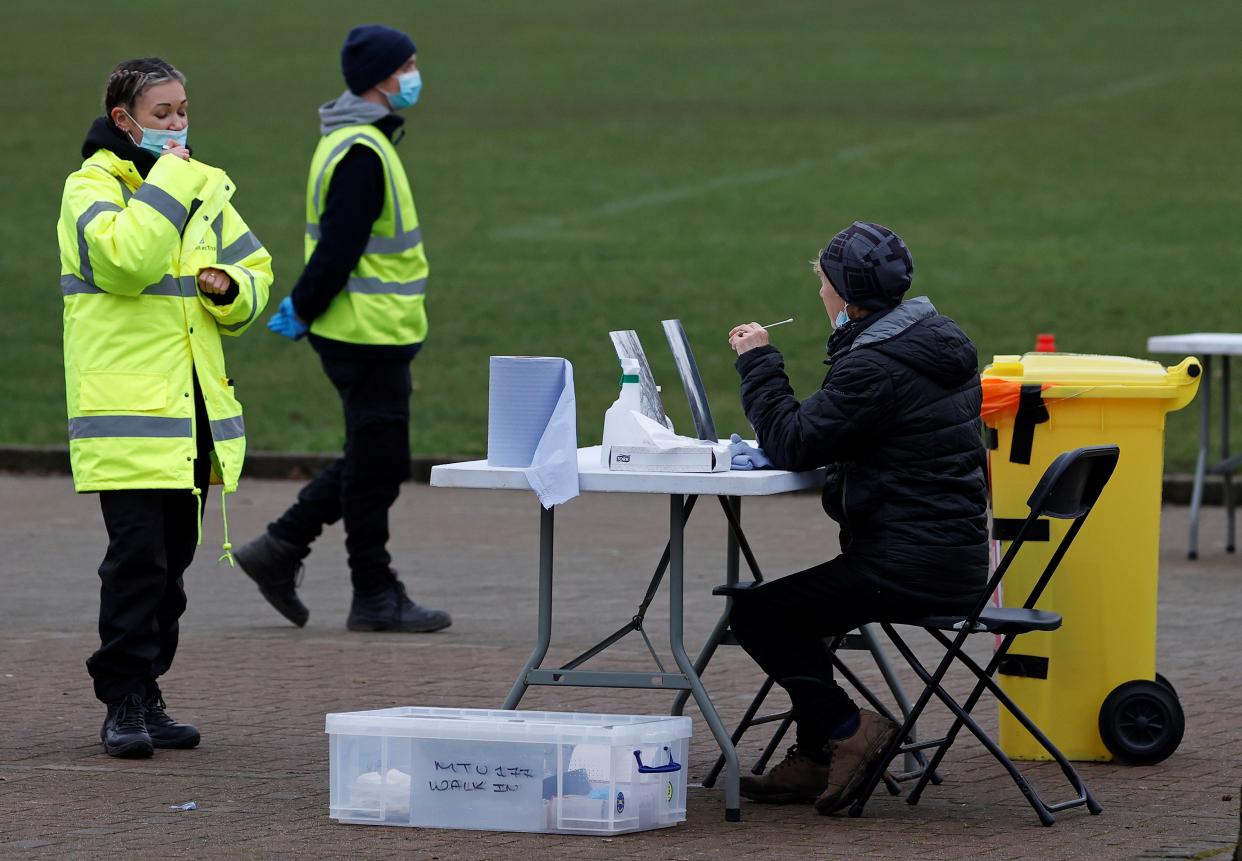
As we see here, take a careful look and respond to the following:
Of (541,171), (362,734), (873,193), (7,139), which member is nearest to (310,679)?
(362,734)

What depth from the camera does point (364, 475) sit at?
9.10 meters

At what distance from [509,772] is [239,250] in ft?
6.51

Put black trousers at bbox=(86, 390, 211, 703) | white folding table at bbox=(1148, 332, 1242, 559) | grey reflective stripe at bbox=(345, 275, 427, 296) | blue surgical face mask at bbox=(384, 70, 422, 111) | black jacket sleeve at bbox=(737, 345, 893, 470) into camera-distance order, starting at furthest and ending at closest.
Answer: white folding table at bbox=(1148, 332, 1242, 559)
blue surgical face mask at bbox=(384, 70, 422, 111)
grey reflective stripe at bbox=(345, 275, 427, 296)
black trousers at bbox=(86, 390, 211, 703)
black jacket sleeve at bbox=(737, 345, 893, 470)

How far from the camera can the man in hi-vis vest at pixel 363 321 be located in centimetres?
898

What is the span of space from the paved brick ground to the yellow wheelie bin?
20 centimetres

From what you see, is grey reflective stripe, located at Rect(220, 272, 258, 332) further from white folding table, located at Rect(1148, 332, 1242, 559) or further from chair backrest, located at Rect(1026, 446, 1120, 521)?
white folding table, located at Rect(1148, 332, 1242, 559)

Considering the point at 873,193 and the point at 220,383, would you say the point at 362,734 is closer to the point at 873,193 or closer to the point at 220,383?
the point at 220,383

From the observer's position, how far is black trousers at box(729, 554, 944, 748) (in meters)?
5.96

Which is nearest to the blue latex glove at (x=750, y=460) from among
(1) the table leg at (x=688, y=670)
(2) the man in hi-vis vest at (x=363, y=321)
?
(1) the table leg at (x=688, y=670)

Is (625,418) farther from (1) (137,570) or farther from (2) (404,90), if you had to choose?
(2) (404,90)

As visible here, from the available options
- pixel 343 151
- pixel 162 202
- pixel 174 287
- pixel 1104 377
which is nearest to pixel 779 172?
pixel 343 151

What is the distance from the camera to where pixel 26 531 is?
1238 cm

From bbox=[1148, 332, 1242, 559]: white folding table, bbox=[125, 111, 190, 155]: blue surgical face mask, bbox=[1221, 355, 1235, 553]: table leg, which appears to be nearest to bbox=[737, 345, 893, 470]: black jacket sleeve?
bbox=[125, 111, 190, 155]: blue surgical face mask

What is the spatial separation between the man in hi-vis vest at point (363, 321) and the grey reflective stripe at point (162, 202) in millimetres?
2311
